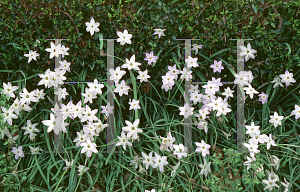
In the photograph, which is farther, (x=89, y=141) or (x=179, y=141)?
(x=179, y=141)

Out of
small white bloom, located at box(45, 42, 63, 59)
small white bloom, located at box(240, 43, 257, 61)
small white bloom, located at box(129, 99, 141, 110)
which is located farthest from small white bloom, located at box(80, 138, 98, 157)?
small white bloom, located at box(240, 43, 257, 61)

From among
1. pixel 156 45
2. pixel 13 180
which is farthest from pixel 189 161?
pixel 13 180

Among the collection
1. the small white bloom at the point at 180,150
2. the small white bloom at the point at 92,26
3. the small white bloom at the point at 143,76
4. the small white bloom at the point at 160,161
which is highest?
the small white bloom at the point at 92,26

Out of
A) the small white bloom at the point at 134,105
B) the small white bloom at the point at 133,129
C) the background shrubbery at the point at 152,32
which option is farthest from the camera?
the background shrubbery at the point at 152,32

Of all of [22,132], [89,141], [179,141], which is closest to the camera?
[89,141]

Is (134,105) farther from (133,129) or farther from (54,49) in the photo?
(54,49)

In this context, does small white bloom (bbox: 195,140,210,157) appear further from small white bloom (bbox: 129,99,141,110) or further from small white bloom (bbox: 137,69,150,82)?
small white bloom (bbox: 137,69,150,82)

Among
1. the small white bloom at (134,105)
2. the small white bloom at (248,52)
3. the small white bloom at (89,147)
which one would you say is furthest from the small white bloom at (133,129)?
the small white bloom at (248,52)

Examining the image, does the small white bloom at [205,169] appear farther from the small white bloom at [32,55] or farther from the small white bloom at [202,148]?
the small white bloom at [32,55]

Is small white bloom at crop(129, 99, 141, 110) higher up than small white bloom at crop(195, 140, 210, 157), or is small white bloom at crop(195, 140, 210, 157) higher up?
small white bloom at crop(129, 99, 141, 110)

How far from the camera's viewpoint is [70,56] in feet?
9.16

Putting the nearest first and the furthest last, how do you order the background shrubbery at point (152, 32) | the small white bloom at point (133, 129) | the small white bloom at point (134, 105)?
the small white bloom at point (133, 129), the small white bloom at point (134, 105), the background shrubbery at point (152, 32)

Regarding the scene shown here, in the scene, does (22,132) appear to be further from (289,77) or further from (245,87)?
(289,77)

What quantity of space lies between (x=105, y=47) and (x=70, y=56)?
0.41 meters
